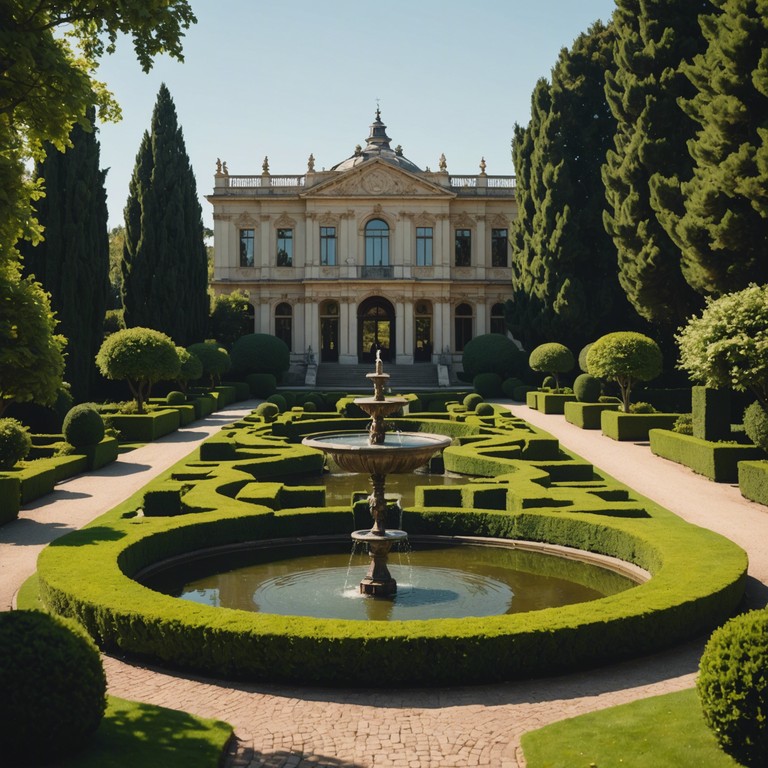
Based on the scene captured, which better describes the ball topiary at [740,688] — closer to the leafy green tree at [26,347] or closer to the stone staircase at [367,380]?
the leafy green tree at [26,347]

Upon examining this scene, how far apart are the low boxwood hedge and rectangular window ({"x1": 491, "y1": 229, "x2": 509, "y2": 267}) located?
38388 mm

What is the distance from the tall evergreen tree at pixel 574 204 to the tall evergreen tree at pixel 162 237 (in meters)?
16.2

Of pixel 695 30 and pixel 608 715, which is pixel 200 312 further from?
pixel 608 715

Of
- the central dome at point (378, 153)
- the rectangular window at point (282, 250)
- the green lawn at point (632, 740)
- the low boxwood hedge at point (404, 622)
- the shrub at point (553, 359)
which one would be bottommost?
the green lawn at point (632, 740)

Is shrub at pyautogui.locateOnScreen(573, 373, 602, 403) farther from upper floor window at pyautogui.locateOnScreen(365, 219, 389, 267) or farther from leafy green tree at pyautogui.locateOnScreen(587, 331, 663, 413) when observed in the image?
upper floor window at pyautogui.locateOnScreen(365, 219, 389, 267)

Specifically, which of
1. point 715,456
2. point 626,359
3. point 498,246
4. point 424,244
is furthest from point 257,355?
point 715,456

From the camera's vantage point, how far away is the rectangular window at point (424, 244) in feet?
165

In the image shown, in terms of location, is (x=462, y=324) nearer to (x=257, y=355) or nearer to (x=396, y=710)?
(x=257, y=355)

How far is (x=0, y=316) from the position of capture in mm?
16469

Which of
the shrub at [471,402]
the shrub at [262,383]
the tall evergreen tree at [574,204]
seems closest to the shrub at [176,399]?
the shrub at [262,383]

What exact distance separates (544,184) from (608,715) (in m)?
34.6

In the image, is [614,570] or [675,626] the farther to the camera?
[614,570]

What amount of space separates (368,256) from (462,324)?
21.9 feet

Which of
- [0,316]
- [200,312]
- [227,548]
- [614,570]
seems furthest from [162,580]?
[200,312]
